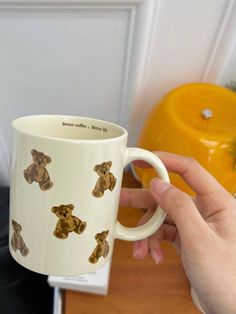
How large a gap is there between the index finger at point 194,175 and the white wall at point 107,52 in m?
0.23

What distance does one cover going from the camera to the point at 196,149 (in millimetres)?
538

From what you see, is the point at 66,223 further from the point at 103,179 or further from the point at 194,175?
the point at 194,175

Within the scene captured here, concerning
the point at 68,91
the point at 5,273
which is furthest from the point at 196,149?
the point at 5,273

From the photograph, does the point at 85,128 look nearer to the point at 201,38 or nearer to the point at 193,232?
the point at 193,232

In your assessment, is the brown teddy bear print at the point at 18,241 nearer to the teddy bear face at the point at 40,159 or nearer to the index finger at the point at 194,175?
the teddy bear face at the point at 40,159

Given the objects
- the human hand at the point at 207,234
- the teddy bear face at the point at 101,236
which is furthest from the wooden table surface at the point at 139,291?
the teddy bear face at the point at 101,236

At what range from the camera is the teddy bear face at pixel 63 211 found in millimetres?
302

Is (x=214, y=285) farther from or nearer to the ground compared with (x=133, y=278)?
farther from the ground

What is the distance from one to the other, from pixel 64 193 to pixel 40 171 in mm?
32

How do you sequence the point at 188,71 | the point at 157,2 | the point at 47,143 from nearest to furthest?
the point at 47,143, the point at 157,2, the point at 188,71

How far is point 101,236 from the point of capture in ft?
1.11

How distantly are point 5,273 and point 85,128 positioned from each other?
0.45 meters

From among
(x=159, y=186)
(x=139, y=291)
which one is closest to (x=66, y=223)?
(x=159, y=186)

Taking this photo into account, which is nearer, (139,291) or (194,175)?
(194,175)
